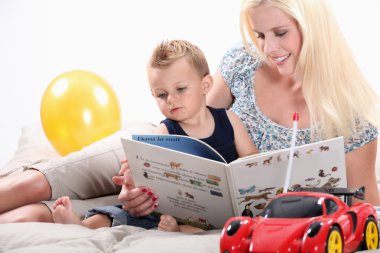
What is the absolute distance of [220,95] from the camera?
2668 mm

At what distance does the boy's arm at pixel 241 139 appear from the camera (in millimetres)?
2365

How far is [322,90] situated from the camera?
7.77 ft

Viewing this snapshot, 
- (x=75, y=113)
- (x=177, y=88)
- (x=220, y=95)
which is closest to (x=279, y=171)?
(x=177, y=88)

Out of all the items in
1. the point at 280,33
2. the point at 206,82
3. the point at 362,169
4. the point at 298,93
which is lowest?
the point at 362,169

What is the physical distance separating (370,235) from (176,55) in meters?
0.80

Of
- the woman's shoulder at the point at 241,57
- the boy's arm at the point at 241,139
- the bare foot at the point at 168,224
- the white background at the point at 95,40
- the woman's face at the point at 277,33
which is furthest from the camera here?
the white background at the point at 95,40

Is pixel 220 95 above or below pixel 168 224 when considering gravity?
above

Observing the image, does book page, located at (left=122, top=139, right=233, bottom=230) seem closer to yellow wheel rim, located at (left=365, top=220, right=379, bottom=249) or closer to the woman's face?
yellow wheel rim, located at (left=365, top=220, right=379, bottom=249)

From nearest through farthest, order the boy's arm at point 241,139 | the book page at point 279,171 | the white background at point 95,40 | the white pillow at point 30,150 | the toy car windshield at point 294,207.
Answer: the toy car windshield at point 294,207
the book page at point 279,171
the boy's arm at point 241,139
the white pillow at point 30,150
the white background at point 95,40

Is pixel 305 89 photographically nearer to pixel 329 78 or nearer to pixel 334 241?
pixel 329 78

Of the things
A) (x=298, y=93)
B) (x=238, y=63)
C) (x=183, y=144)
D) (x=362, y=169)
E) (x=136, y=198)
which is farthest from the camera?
(x=238, y=63)

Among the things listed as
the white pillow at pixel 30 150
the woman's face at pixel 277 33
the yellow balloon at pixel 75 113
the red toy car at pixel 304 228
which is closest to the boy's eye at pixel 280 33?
the woman's face at pixel 277 33

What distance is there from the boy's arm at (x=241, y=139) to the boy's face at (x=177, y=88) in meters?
0.17

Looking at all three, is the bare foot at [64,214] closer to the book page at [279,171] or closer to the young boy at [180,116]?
the young boy at [180,116]
